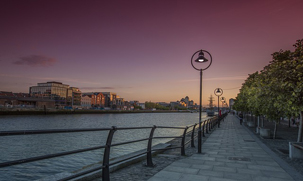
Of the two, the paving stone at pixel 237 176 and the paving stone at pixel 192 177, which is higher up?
the paving stone at pixel 192 177

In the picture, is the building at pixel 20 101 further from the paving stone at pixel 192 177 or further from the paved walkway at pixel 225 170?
Answer: the paving stone at pixel 192 177

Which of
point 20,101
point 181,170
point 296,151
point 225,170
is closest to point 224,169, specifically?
point 225,170

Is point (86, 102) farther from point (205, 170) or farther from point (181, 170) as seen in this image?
point (205, 170)

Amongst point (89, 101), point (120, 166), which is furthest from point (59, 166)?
point (89, 101)

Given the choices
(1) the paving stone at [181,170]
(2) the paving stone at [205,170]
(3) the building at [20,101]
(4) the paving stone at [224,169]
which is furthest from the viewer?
(3) the building at [20,101]

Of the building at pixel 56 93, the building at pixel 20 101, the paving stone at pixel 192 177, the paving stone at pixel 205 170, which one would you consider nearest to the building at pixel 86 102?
the building at pixel 56 93

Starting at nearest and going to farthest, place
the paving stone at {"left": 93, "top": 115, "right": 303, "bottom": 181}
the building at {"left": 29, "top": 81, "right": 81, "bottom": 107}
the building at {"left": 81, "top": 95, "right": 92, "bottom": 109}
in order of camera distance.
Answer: the paving stone at {"left": 93, "top": 115, "right": 303, "bottom": 181} → the building at {"left": 29, "top": 81, "right": 81, "bottom": 107} → the building at {"left": 81, "top": 95, "right": 92, "bottom": 109}

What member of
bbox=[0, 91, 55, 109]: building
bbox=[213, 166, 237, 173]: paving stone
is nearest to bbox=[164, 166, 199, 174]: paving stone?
bbox=[213, 166, 237, 173]: paving stone

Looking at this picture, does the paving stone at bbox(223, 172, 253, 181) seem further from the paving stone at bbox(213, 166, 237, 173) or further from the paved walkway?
the paving stone at bbox(213, 166, 237, 173)

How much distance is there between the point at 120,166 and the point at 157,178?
144cm

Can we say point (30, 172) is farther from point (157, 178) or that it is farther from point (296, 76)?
point (296, 76)

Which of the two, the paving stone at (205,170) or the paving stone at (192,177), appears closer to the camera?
the paving stone at (192,177)

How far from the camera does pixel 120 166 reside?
679 cm

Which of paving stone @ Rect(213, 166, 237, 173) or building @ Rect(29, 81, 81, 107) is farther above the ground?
building @ Rect(29, 81, 81, 107)
